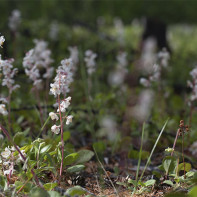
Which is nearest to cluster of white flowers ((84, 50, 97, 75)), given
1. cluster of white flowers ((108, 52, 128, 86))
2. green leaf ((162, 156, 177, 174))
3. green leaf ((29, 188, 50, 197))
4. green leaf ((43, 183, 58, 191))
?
cluster of white flowers ((108, 52, 128, 86))

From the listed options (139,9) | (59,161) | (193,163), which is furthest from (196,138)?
(139,9)

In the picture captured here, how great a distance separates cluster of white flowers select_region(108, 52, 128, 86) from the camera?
444 centimetres

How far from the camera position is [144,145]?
9.53 ft

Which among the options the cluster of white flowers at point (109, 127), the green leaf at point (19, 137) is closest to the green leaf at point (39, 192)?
the green leaf at point (19, 137)

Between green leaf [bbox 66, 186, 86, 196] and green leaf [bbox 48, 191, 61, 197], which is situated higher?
green leaf [bbox 48, 191, 61, 197]

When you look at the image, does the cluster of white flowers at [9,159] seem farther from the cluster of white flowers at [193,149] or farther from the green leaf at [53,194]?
the cluster of white flowers at [193,149]

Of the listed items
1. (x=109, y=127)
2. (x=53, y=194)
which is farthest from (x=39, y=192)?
(x=109, y=127)

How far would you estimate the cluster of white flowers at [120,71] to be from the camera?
4.44 m

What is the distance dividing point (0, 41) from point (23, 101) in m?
2.21

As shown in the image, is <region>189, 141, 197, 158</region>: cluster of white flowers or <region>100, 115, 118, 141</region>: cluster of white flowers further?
<region>100, 115, 118, 141</region>: cluster of white flowers

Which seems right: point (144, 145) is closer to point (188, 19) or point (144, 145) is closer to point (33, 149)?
point (33, 149)

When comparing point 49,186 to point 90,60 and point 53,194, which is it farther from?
point 90,60

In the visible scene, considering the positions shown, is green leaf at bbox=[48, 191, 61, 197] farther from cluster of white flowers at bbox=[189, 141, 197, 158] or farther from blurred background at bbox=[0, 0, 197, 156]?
cluster of white flowers at bbox=[189, 141, 197, 158]

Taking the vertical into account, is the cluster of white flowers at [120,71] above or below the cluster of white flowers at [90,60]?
below
